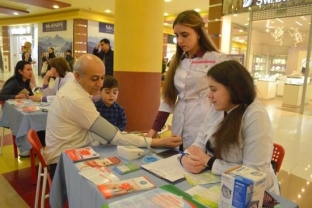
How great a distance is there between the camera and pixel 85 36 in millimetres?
11914

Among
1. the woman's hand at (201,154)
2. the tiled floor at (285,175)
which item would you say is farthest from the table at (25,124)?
the woman's hand at (201,154)

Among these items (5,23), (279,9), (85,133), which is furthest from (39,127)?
(5,23)

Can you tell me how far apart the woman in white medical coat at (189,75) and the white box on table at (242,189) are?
0.82 metres

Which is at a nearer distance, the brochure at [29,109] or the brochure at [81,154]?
the brochure at [81,154]

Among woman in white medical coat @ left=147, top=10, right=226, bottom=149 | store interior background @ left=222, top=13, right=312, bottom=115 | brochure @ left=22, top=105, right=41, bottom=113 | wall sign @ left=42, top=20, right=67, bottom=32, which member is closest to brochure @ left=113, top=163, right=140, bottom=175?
woman in white medical coat @ left=147, top=10, right=226, bottom=149

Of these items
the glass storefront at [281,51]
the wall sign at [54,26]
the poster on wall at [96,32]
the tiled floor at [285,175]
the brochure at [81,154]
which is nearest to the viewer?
the brochure at [81,154]

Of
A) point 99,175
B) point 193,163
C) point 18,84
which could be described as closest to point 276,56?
point 18,84

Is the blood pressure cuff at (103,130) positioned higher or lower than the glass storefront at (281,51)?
lower

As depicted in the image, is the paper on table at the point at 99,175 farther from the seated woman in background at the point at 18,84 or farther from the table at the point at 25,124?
the seated woman in background at the point at 18,84

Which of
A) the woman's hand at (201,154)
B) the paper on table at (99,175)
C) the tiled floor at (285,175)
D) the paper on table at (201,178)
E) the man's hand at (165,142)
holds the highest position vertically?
the woman's hand at (201,154)

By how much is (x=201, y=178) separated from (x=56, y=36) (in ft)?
43.3

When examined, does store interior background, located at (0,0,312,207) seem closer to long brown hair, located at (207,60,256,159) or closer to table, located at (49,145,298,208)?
long brown hair, located at (207,60,256,159)

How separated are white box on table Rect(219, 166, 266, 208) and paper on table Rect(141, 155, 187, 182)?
30 centimetres

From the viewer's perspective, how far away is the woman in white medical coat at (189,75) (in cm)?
158
